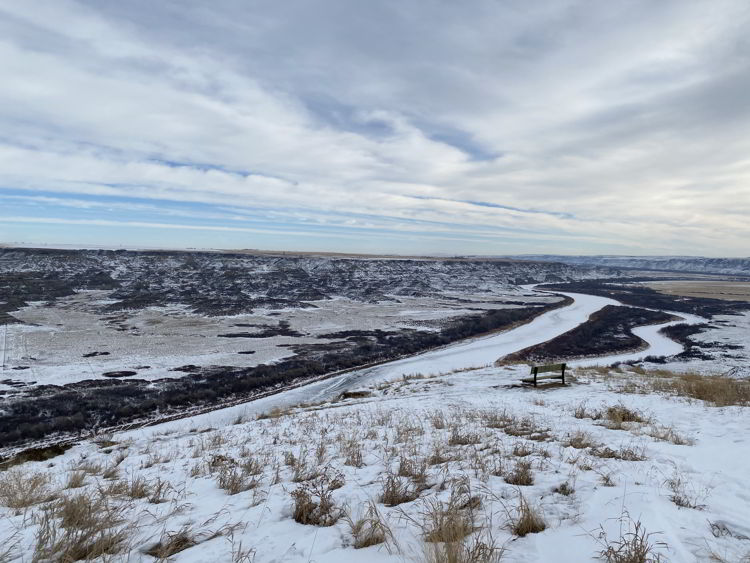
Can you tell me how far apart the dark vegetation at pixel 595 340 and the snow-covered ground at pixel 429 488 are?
80.4ft

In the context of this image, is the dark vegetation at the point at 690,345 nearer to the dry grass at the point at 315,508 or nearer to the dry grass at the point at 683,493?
the dry grass at the point at 683,493

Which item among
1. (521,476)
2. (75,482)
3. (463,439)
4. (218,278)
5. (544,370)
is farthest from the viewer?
(218,278)

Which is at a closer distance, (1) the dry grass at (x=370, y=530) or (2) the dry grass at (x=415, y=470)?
(1) the dry grass at (x=370, y=530)

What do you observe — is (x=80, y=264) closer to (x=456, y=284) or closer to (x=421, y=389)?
(x=456, y=284)

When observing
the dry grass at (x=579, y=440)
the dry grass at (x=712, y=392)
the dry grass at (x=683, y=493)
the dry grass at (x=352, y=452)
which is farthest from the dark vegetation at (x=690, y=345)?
the dry grass at (x=352, y=452)

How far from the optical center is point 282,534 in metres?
3.13

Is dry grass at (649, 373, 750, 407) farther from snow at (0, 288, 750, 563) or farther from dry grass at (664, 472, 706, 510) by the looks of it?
dry grass at (664, 472, 706, 510)

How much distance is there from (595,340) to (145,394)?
37.3 meters

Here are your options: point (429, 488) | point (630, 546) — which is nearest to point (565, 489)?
point (630, 546)

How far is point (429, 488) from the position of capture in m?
4.11

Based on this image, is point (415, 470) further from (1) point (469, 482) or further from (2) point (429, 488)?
(1) point (469, 482)

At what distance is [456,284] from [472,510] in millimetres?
88527

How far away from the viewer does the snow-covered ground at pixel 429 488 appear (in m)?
2.87

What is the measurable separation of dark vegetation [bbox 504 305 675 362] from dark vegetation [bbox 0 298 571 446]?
11704 mm
